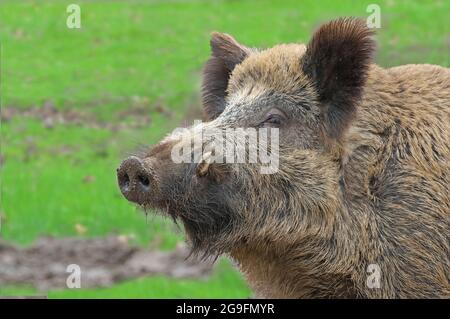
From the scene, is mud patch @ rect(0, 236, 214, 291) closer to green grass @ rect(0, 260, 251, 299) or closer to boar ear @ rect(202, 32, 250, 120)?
green grass @ rect(0, 260, 251, 299)

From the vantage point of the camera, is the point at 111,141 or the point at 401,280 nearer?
the point at 401,280

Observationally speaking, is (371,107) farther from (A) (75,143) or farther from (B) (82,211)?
(A) (75,143)

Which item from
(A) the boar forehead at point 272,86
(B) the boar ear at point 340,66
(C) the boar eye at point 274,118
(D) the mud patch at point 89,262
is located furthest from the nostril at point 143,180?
(D) the mud patch at point 89,262

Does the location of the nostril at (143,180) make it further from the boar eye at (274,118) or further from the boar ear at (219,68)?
the boar ear at (219,68)

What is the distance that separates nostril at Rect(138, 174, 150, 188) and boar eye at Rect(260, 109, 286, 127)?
1.08m

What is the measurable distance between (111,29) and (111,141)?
9.26m

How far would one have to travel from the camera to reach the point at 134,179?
6.09m

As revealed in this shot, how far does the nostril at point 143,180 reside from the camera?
6.09 meters

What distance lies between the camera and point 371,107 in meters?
7.01
